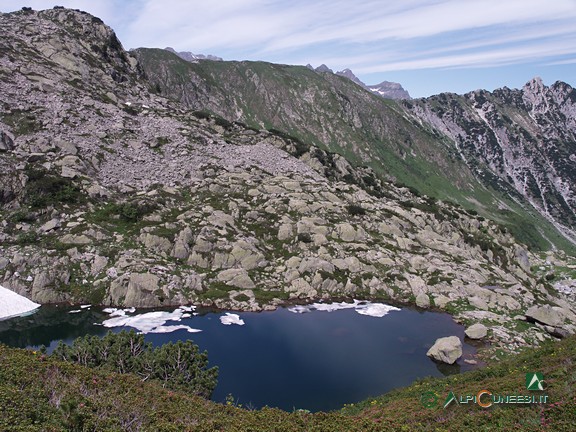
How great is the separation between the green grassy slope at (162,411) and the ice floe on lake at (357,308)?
40.3m

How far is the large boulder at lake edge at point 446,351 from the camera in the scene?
50062mm

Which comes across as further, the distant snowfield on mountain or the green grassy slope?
the distant snowfield on mountain

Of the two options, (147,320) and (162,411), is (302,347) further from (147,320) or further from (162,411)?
(162,411)

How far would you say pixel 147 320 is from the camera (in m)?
57.0

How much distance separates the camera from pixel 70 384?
63.5 ft

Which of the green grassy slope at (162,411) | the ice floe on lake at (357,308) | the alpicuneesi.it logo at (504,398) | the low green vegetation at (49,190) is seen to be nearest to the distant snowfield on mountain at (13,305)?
the low green vegetation at (49,190)

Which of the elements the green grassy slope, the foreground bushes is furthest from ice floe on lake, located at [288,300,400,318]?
the green grassy slope

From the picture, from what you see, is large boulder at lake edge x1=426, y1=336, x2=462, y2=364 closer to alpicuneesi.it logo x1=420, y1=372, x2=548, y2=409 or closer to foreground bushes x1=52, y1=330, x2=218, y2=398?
alpicuneesi.it logo x1=420, y1=372, x2=548, y2=409

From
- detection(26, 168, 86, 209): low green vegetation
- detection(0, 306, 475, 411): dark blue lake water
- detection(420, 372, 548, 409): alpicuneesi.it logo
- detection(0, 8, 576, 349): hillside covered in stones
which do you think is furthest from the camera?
detection(26, 168, 86, 209): low green vegetation

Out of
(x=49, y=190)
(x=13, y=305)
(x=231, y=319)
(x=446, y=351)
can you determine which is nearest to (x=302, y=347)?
(x=231, y=319)

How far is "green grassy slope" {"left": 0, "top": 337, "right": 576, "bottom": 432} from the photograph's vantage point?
15914 millimetres

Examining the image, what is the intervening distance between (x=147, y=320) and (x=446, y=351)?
42202mm

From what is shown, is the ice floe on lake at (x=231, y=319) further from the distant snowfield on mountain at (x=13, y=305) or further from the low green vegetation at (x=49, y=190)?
the low green vegetation at (x=49, y=190)

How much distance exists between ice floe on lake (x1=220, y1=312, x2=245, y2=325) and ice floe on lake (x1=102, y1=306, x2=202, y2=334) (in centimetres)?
528
